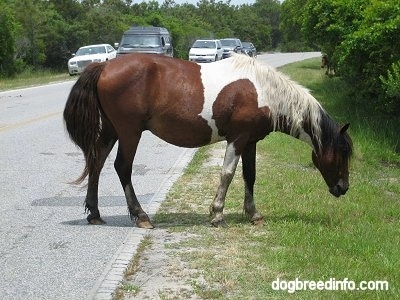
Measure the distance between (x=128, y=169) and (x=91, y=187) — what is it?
1.67 feet

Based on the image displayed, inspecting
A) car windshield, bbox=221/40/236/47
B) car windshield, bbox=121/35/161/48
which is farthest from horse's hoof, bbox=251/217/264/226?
car windshield, bbox=221/40/236/47

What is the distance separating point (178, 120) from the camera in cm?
738

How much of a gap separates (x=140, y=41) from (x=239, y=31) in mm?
64717

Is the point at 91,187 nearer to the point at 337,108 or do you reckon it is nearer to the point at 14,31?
the point at 337,108

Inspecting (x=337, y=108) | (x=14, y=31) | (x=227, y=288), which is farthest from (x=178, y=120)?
(x=14, y=31)

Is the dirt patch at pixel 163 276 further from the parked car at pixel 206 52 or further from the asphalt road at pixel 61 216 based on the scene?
the parked car at pixel 206 52

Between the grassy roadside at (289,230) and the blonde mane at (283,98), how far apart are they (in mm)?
1089

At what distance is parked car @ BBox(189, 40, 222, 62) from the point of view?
42009mm

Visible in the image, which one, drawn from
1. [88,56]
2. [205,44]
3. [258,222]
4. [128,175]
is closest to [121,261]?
[128,175]

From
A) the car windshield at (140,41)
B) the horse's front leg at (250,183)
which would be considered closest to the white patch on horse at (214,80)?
the horse's front leg at (250,183)

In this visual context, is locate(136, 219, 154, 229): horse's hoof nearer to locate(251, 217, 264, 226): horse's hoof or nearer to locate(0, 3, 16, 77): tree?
locate(251, 217, 264, 226): horse's hoof

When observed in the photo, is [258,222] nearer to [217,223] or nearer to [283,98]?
[217,223]

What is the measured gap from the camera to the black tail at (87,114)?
7461mm

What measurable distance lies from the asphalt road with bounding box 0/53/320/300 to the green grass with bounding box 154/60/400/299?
517mm
